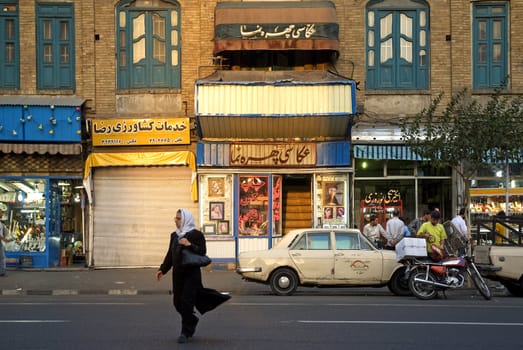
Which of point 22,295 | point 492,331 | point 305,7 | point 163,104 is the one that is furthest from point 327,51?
point 492,331

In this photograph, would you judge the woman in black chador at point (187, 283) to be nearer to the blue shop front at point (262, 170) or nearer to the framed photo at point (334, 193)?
the blue shop front at point (262, 170)

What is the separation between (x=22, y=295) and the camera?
60.3 feet

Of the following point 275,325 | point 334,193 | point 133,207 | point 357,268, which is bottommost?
point 275,325

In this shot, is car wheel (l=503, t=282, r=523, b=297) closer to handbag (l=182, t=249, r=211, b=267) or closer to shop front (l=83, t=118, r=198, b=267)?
handbag (l=182, t=249, r=211, b=267)

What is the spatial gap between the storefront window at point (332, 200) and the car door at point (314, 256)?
595 cm

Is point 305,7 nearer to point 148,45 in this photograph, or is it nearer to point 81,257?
point 148,45

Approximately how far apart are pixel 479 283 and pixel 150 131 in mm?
10393

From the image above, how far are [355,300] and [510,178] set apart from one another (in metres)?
8.91

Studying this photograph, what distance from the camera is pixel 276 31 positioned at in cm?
2180

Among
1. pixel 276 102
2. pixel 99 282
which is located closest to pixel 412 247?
pixel 276 102

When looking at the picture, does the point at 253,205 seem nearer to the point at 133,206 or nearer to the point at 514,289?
the point at 133,206

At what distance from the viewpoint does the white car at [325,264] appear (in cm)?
1680

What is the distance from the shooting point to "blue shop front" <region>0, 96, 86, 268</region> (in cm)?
2244

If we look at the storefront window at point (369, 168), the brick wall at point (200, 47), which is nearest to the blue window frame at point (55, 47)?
the brick wall at point (200, 47)
